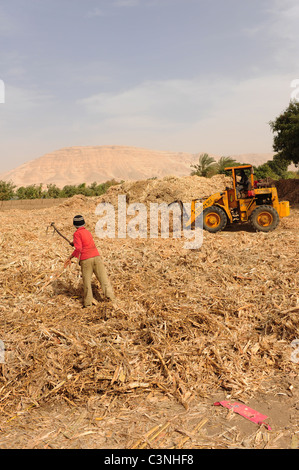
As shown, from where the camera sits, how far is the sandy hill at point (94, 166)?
486ft

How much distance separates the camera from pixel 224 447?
3.04 m

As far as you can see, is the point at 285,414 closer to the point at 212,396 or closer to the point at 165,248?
the point at 212,396

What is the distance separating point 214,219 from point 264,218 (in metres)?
1.66

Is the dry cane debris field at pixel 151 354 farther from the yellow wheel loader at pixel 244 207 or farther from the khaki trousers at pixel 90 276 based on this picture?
the yellow wheel loader at pixel 244 207

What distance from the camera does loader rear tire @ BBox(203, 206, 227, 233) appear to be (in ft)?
38.4

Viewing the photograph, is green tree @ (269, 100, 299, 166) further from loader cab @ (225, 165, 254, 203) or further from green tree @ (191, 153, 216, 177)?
loader cab @ (225, 165, 254, 203)

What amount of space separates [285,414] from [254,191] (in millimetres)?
8952

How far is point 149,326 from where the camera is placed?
16.4 feet

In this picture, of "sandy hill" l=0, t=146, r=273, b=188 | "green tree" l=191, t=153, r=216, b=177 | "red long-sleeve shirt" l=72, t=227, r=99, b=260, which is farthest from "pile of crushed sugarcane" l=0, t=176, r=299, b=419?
"sandy hill" l=0, t=146, r=273, b=188

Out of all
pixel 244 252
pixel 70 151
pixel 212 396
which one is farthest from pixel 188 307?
pixel 70 151

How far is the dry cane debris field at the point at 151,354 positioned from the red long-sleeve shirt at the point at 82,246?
874 millimetres

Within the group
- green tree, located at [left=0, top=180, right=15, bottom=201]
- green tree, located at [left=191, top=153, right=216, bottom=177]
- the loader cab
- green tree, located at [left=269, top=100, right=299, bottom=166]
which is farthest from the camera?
green tree, located at [left=0, top=180, right=15, bottom=201]

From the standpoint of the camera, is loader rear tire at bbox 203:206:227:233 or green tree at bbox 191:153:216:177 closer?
loader rear tire at bbox 203:206:227:233

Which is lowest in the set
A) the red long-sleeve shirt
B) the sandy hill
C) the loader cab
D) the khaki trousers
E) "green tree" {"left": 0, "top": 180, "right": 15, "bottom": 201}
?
the khaki trousers
